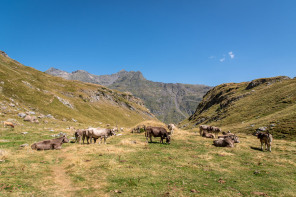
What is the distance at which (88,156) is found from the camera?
1839 centimetres

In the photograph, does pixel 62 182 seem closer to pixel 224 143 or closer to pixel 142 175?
pixel 142 175

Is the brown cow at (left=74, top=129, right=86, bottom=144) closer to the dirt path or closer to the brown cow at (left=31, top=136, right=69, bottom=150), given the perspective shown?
the brown cow at (left=31, top=136, right=69, bottom=150)

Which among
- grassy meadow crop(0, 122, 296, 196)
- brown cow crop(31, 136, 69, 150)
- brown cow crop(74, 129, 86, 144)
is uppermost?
brown cow crop(74, 129, 86, 144)

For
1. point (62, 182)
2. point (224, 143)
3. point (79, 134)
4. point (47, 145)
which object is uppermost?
point (79, 134)

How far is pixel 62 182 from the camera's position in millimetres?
12555

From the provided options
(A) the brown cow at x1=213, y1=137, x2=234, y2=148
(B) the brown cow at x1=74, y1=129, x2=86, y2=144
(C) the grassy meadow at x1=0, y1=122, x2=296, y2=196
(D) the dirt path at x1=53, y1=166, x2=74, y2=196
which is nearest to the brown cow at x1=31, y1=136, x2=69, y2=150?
(C) the grassy meadow at x1=0, y1=122, x2=296, y2=196

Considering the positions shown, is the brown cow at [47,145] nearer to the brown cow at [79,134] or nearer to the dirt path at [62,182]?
the brown cow at [79,134]

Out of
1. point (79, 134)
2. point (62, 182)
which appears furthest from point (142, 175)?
point (79, 134)

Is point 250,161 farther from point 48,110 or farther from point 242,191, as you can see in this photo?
point 48,110

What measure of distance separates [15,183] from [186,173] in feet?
42.2

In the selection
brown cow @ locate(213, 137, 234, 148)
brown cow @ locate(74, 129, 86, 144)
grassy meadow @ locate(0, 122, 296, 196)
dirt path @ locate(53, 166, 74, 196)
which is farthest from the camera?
brown cow @ locate(74, 129, 86, 144)

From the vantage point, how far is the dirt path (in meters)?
10.9

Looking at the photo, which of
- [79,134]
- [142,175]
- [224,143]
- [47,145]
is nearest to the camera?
[142,175]

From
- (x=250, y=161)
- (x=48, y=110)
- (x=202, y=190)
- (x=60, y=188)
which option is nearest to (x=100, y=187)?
(x=60, y=188)
